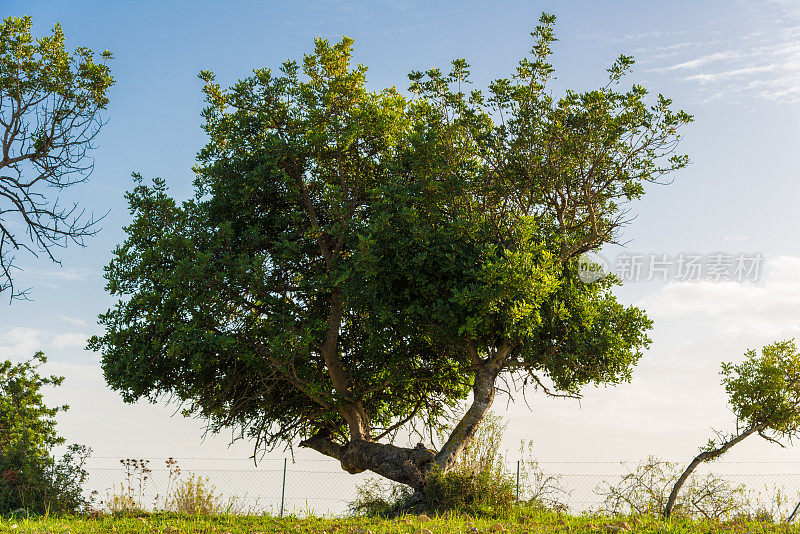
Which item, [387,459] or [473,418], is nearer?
[473,418]

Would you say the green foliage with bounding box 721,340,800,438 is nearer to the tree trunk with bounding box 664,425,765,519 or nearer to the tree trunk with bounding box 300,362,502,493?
the tree trunk with bounding box 664,425,765,519

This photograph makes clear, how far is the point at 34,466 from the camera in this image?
55.4 ft

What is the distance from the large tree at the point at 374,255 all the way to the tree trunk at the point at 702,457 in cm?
247

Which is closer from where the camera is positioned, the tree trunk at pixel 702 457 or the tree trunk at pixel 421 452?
the tree trunk at pixel 702 457

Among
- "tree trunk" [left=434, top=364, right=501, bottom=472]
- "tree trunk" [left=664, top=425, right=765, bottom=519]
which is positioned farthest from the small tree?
"tree trunk" [left=434, top=364, right=501, bottom=472]

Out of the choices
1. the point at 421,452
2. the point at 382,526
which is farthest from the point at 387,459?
the point at 382,526

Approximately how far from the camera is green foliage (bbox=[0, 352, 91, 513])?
A: 54.2 ft

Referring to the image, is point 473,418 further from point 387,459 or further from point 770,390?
point 770,390

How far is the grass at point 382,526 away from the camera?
1059cm

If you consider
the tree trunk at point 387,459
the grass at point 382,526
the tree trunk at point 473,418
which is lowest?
the grass at point 382,526

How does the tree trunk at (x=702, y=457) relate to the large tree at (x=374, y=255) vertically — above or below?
below

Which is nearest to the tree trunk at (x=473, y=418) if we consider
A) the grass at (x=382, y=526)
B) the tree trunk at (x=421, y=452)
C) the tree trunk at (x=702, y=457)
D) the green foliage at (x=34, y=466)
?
the tree trunk at (x=421, y=452)

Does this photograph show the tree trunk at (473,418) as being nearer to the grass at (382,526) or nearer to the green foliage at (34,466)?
the grass at (382,526)

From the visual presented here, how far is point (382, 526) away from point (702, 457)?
24.5 feet
